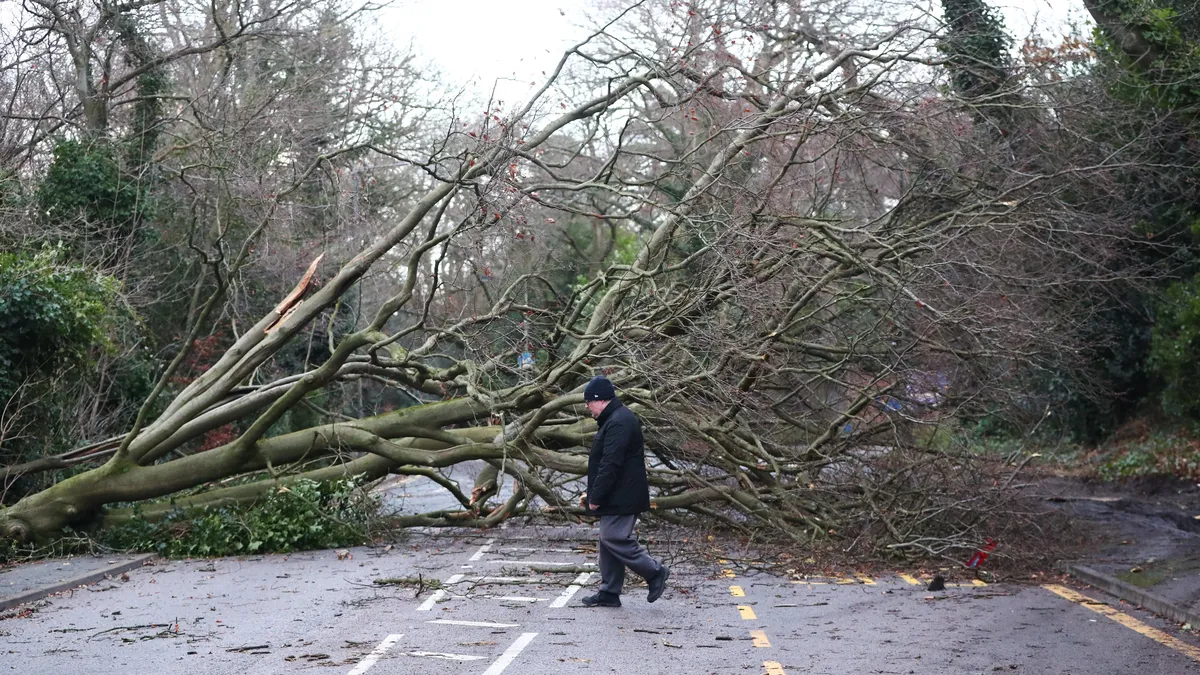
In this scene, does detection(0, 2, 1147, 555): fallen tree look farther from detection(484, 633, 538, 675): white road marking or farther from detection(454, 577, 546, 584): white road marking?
detection(484, 633, 538, 675): white road marking

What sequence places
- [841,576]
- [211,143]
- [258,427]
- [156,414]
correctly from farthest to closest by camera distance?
[156,414] < [211,143] < [258,427] < [841,576]

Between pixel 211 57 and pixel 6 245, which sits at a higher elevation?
pixel 211 57

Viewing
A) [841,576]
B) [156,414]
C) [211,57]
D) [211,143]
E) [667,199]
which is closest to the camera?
[841,576]

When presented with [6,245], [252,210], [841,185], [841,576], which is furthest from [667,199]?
[841,576]

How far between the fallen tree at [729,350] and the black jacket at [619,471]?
2.77 meters

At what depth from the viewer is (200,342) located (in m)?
26.1

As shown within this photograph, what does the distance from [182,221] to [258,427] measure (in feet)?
42.1

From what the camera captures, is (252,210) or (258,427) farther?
(252,210)

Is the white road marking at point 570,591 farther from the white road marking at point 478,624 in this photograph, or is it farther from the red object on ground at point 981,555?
the red object on ground at point 981,555

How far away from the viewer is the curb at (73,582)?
1018 cm

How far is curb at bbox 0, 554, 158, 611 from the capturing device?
33.4ft

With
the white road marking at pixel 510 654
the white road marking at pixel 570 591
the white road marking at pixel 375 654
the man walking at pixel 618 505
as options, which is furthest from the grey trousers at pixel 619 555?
the white road marking at pixel 375 654

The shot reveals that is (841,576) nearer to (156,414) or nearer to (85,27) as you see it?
(156,414)

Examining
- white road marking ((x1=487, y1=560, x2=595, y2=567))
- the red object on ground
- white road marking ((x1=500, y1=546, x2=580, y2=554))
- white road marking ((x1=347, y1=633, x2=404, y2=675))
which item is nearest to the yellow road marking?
the red object on ground
